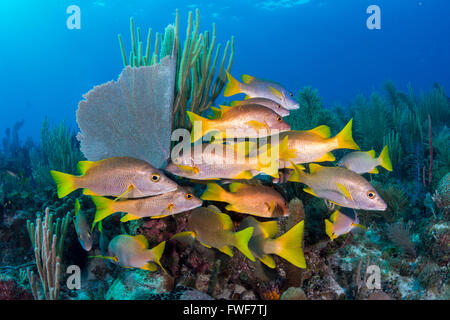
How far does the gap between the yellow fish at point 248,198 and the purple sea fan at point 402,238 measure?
6.07 ft

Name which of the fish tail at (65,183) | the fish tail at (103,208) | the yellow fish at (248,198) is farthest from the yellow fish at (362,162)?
the fish tail at (65,183)

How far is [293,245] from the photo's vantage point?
2.23m

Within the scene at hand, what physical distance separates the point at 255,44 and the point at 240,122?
105281 millimetres

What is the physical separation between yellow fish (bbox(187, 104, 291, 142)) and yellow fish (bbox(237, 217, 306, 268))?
0.84 metres

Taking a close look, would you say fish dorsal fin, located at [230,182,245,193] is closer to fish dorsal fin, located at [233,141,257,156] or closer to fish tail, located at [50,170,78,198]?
fish dorsal fin, located at [233,141,257,156]

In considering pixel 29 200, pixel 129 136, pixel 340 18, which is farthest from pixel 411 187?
pixel 340 18

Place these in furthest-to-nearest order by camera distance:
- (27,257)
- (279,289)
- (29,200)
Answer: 1. (29,200)
2. (27,257)
3. (279,289)

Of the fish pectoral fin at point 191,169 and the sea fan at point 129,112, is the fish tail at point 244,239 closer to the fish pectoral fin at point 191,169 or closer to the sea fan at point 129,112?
the fish pectoral fin at point 191,169

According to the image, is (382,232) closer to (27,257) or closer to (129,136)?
(129,136)

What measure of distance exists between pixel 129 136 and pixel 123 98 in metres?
0.52

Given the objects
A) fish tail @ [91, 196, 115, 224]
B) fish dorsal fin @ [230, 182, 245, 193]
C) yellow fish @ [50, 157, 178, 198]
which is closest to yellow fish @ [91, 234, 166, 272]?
fish tail @ [91, 196, 115, 224]


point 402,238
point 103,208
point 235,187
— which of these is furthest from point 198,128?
point 402,238

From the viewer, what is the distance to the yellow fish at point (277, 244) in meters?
2.22

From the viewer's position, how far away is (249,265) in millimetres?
2928
